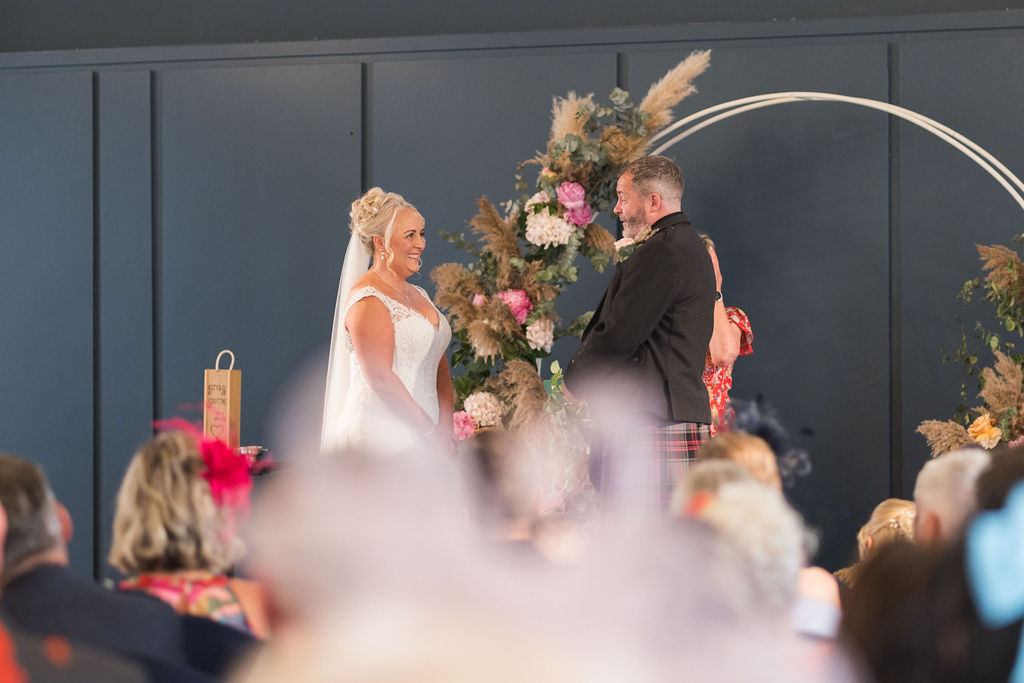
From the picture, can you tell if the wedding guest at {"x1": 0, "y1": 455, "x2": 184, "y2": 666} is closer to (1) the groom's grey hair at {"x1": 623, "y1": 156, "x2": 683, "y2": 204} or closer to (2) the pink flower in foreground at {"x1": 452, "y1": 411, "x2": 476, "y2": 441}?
(1) the groom's grey hair at {"x1": 623, "y1": 156, "x2": 683, "y2": 204}

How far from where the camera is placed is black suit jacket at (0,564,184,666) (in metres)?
1.57

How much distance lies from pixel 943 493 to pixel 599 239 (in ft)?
7.32

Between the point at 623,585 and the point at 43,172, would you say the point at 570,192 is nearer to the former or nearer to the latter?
the point at 43,172

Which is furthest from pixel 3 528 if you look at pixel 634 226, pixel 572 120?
pixel 572 120

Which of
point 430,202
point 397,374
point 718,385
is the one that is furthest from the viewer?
point 430,202

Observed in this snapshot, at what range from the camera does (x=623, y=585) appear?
921 mm

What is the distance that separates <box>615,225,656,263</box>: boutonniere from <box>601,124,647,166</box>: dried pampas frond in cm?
44

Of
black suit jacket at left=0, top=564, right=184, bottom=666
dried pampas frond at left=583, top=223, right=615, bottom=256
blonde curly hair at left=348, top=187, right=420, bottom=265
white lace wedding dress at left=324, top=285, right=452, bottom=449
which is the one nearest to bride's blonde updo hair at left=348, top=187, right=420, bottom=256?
blonde curly hair at left=348, top=187, right=420, bottom=265

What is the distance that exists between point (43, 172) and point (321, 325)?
156 cm

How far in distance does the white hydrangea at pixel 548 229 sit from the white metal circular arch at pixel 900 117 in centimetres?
62

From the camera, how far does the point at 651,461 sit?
3371 mm

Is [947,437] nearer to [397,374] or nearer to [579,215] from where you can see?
[579,215]

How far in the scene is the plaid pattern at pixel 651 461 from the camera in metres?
3.36

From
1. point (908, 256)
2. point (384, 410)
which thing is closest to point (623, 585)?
point (384, 410)
